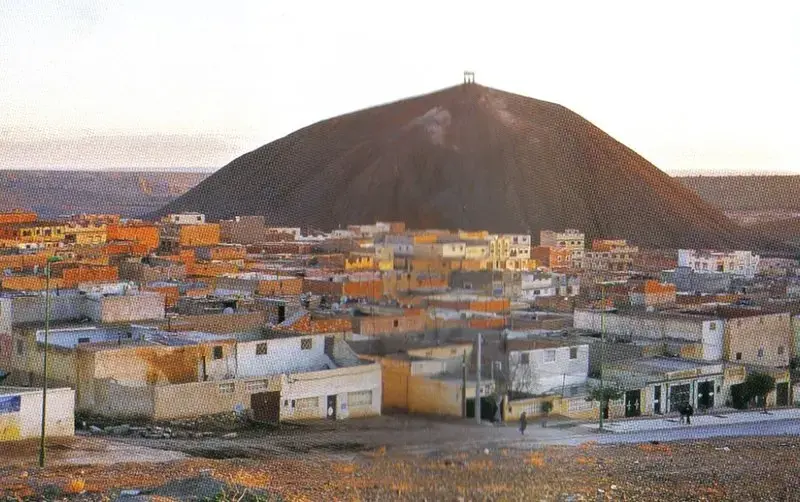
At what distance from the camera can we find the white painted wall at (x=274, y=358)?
5597 mm

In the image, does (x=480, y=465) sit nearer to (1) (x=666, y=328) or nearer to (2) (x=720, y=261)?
(1) (x=666, y=328)

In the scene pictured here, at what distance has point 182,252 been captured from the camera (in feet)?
58.3

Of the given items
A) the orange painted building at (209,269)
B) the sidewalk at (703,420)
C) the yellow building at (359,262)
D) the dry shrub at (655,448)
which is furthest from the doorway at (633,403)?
the orange painted building at (209,269)

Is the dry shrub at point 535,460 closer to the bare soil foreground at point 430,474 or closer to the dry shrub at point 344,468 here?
the bare soil foreground at point 430,474

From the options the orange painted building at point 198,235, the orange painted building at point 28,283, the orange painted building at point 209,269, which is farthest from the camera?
the orange painted building at point 198,235

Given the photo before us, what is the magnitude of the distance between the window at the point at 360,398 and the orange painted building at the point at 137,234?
1750 cm

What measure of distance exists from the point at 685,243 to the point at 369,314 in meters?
20.5

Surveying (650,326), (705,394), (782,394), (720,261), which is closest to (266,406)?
(705,394)

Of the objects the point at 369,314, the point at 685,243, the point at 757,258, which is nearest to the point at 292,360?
the point at 369,314

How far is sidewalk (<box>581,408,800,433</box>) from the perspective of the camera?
5.34 m

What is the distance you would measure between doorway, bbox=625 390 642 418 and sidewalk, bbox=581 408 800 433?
0.59 ft

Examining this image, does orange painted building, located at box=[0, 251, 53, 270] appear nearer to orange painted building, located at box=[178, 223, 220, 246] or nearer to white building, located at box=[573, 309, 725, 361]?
orange painted building, located at box=[178, 223, 220, 246]

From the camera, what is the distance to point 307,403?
504 centimetres

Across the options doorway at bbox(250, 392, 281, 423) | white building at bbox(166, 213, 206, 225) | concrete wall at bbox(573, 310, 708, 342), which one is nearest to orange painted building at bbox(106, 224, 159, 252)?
white building at bbox(166, 213, 206, 225)
